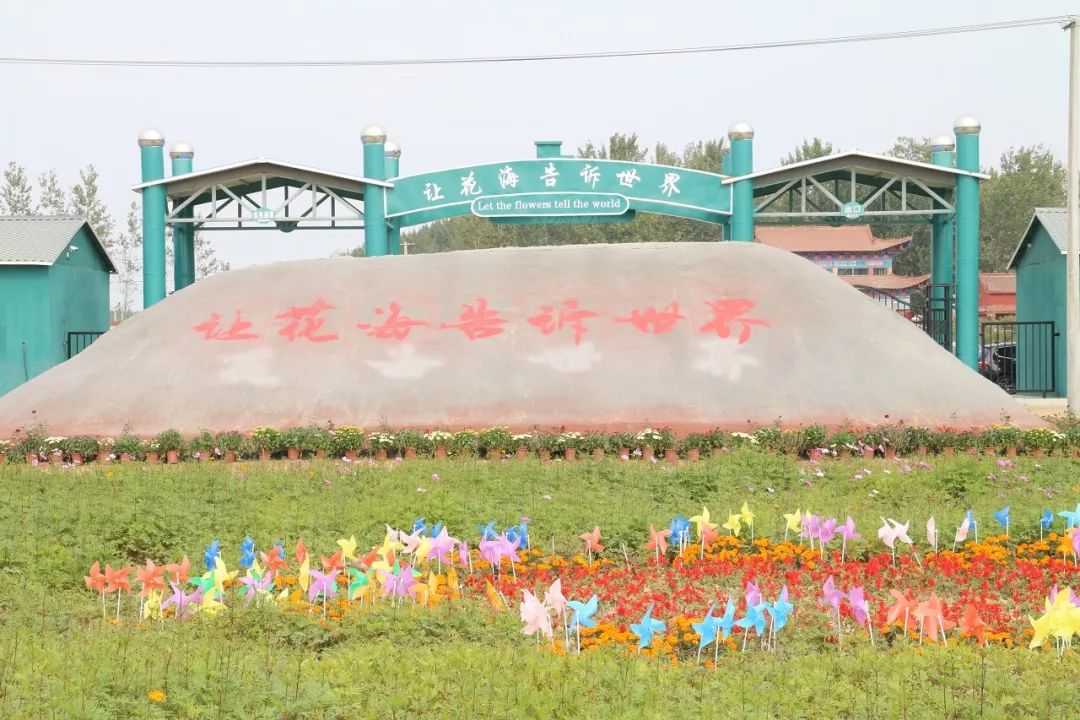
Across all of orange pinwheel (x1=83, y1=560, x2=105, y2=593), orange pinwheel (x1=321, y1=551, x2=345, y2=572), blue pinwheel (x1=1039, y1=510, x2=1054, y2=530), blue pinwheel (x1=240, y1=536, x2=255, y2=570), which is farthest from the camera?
blue pinwheel (x1=1039, y1=510, x2=1054, y2=530)

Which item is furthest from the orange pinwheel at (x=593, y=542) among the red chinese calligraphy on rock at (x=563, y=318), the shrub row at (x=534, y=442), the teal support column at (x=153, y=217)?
the teal support column at (x=153, y=217)

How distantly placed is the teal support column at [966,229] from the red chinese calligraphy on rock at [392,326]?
11.6 m

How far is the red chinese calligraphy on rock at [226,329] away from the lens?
61.9 feet

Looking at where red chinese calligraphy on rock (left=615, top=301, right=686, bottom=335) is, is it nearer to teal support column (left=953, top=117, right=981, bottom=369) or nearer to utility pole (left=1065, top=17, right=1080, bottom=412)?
utility pole (left=1065, top=17, right=1080, bottom=412)

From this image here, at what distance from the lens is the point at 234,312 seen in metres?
19.5

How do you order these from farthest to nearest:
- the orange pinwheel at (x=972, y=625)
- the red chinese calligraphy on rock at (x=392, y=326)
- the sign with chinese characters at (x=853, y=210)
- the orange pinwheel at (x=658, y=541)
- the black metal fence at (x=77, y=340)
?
the black metal fence at (x=77, y=340), the sign with chinese characters at (x=853, y=210), the red chinese calligraphy on rock at (x=392, y=326), the orange pinwheel at (x=658, y=541), the orange pinwheel at (x=972, y=625)

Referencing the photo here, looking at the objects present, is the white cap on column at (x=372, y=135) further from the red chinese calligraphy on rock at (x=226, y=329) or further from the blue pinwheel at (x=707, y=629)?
the blue pinwheel at (x=707, y=629)

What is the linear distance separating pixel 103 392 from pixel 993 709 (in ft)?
48.8

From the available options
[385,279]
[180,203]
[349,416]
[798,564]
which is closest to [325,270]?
[385,279]

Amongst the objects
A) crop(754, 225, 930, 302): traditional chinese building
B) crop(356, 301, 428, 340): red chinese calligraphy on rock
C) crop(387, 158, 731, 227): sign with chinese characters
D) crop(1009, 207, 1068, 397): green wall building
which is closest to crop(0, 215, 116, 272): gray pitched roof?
crop(387, 158, 731, 227): sign with chinese characters

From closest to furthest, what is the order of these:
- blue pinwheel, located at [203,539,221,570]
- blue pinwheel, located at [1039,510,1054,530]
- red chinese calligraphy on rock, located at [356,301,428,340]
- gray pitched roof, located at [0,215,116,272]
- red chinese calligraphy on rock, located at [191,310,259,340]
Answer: blue pinwheel, located at [203,539,221,570]
blue pinwheel, located at [1039,510,1054,530]
red chinese calligraphy on rock, located at [356,301,428,340]
red chinese calligraphy on rock, located at [191,310,259,340]
gray pitched roof, located at [0,215,116,272]

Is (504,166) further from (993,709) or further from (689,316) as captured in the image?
(993,709)

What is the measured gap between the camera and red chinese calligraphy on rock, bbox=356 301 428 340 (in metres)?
18.6

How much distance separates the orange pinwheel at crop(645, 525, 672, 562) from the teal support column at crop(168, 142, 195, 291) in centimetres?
1891
